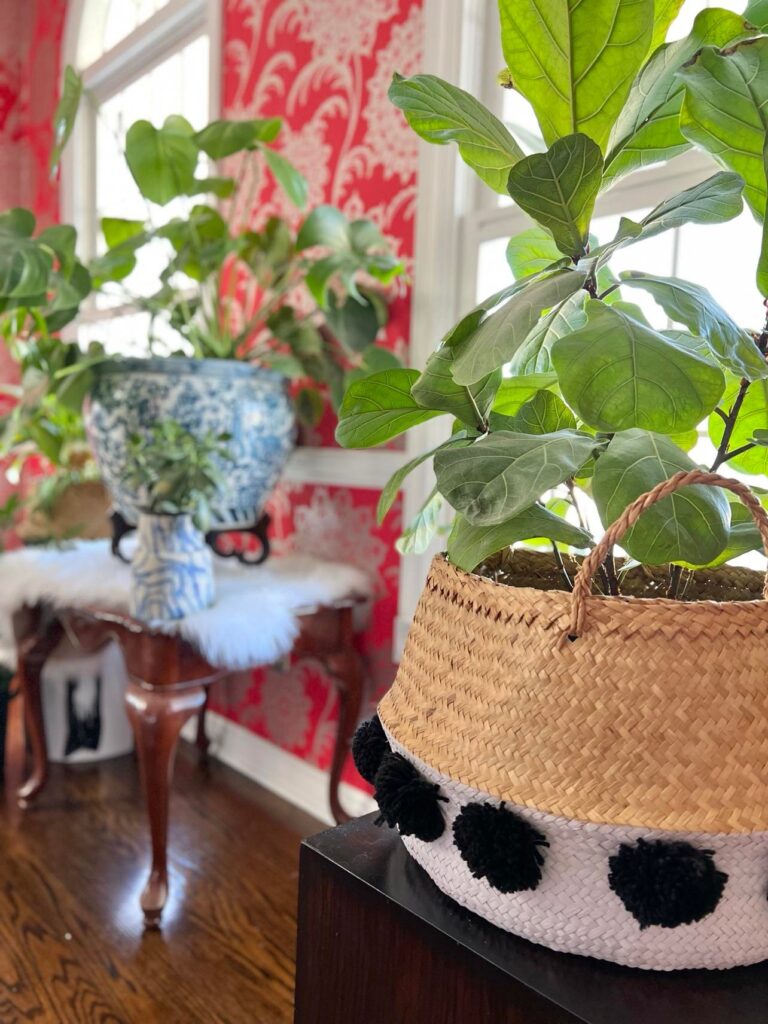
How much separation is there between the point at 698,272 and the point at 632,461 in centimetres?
83

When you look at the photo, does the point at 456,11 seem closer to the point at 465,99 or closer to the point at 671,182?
the point at 671,182

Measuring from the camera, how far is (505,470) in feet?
1.66

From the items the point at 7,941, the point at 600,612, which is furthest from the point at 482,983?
the point at 7,941

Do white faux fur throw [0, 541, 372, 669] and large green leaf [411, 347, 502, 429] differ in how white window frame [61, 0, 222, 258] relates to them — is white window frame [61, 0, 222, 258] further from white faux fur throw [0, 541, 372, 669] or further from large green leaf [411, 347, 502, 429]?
large green leaf [411, 347, 502, 429]

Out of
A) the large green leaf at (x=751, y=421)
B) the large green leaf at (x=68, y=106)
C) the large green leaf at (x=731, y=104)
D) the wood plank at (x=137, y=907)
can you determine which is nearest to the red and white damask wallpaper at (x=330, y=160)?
the wood plank at (x=137, y=907)

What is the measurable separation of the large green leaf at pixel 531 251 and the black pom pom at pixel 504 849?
0.47 meters

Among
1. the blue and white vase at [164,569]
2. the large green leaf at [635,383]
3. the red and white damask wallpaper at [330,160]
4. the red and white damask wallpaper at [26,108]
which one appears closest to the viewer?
the large green leaf at [635,383]

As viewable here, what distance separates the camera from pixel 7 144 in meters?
3.34

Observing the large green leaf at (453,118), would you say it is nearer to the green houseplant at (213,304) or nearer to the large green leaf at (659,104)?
the large green leaf at (659,104)

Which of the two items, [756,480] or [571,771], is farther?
[756,480]

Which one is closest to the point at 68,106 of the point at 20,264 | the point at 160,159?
the point at 160,159

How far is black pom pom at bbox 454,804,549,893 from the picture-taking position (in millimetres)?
487

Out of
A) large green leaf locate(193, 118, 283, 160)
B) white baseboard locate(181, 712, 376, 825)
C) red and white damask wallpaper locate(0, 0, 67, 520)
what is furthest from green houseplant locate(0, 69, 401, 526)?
red and white damask wallpaper locate(0, 0, 67, 520)

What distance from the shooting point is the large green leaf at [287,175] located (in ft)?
4.84
